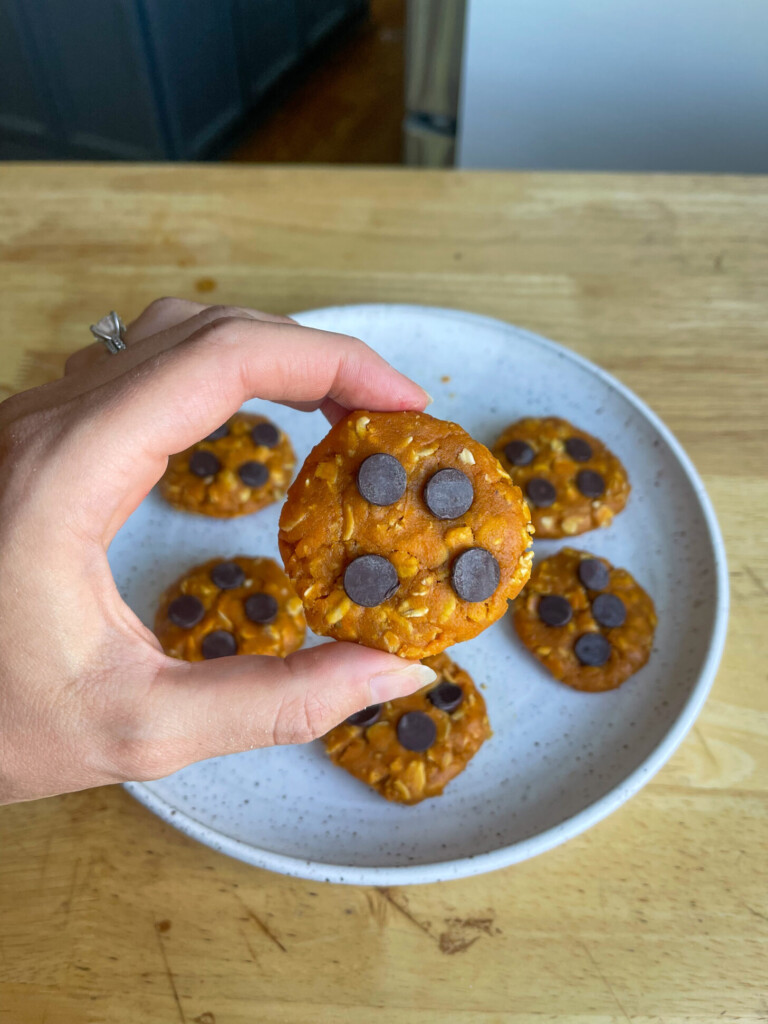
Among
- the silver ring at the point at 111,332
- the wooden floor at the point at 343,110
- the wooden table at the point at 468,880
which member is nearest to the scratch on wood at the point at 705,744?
the wooden table at the point at 468,880

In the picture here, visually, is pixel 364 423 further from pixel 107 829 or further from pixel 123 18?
pixel 123 18

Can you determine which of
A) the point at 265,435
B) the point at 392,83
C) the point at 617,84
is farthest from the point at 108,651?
the point at 392,83

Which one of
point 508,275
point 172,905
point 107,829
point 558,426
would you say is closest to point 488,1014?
point 172,905

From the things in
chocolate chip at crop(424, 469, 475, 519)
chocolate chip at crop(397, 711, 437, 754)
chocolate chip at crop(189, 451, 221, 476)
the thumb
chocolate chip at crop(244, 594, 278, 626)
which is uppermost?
chocolate chip at crop(424, 469, 475, 519)

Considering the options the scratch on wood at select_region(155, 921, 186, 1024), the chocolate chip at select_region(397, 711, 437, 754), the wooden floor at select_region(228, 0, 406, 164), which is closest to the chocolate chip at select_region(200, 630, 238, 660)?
the chocolate chip at select_region(397, 711, 437, 754)

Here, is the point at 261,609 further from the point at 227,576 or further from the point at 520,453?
the point at 520,453

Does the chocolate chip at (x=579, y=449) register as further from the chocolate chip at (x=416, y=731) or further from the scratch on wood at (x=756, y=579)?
the chocolate chip at (x=416, y=731)

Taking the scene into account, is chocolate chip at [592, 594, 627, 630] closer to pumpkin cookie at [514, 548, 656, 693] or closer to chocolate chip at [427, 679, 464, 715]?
pumpkin cookie at [514, 548, 656, 693]
